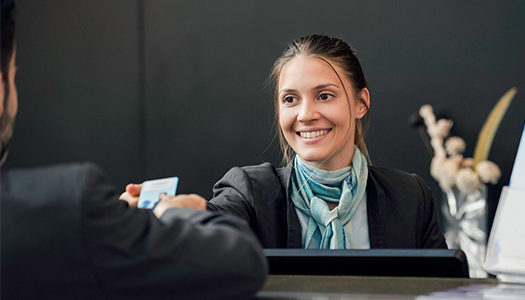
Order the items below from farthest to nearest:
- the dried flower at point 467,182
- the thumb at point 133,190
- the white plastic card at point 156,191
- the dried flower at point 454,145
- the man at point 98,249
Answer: the dried flower at point 454,145, the dried flower at point 467,182, the thumb at point 133,190, the white plastic card at point 156,191, the man at point 98,249

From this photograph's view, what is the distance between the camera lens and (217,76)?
125 inches

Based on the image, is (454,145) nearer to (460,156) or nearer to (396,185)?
(460,156)

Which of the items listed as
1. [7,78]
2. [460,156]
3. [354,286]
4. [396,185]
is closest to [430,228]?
[396,185]

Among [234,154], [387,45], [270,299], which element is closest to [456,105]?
[387,45]

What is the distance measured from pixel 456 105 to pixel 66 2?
2737 millimetres

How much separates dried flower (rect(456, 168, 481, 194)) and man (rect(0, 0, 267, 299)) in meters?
2.03

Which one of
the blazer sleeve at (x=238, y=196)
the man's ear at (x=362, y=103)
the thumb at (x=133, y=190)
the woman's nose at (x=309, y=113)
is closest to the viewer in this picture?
the thumb at (x=133, y=190)

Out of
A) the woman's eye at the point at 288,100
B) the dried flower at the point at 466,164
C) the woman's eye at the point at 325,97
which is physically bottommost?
the dried flower at the point at 466,164

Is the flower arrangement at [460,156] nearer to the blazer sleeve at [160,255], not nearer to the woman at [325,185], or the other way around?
the woman at [325,185]

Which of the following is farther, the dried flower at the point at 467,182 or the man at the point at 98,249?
the dried flower at the point at 467,182

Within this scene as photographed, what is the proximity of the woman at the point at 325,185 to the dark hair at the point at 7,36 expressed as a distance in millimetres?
709

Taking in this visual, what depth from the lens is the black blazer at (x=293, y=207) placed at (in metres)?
1.27

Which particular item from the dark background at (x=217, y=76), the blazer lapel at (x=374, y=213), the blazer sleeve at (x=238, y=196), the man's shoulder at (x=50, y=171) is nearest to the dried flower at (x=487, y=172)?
the dark background at (x=217, y=76)

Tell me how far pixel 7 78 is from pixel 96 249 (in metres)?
0.26
